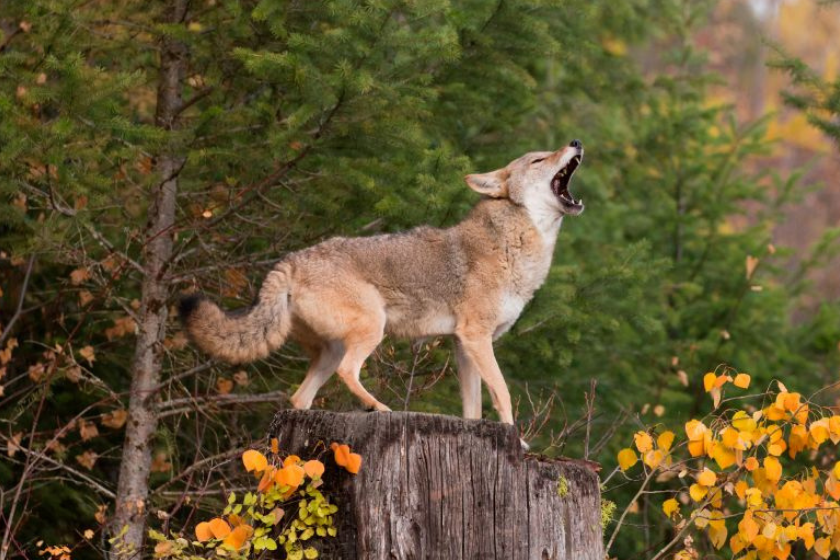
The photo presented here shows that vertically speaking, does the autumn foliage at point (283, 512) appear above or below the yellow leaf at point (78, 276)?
above

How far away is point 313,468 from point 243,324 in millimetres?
1454

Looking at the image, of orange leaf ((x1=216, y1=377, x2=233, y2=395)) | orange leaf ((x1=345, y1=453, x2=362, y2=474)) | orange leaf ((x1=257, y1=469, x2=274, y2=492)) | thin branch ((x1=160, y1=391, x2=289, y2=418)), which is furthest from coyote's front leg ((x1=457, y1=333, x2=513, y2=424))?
orange leaf ((x1=216, y1=377, x2=233, y2=395))

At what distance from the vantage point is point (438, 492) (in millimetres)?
5387

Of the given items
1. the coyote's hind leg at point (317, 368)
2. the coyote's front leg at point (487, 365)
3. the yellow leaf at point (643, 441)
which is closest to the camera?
the yellow leaf at point (643, 441)

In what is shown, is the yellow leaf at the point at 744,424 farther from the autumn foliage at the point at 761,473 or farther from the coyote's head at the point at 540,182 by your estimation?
the coyote's head at the point at 540,182

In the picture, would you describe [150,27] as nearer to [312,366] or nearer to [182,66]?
[182,66]

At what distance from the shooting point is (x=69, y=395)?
1042cm

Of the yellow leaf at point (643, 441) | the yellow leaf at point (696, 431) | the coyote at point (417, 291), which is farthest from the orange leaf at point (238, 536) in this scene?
the yellow leaf at point (696, 431)

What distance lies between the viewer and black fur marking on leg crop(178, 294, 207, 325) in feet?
21.0

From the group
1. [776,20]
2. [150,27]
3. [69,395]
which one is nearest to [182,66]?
[150,27]

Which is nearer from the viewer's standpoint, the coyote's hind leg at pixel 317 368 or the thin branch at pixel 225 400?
the coyote's hind leg at pixel 317 368

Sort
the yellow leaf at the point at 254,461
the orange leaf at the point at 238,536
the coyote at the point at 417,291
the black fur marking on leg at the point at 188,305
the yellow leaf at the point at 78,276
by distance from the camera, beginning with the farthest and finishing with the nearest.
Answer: the yellow leaf at the point at 78,276 < the coyote at the point at 417,291 < the black fur marking on leg at the point at 188,305 < the orange leaf at the point at 238,536 < the yellow leaf at the point at 254,461

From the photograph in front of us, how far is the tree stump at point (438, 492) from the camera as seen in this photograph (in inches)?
210

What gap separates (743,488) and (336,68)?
3.69 metres
